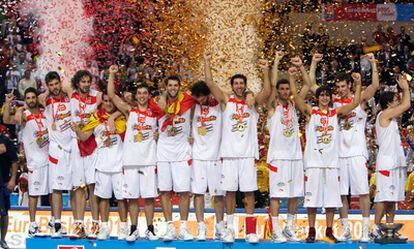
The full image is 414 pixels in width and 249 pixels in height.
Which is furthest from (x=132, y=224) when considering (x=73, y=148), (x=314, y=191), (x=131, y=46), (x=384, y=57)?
(x=384, y=57)

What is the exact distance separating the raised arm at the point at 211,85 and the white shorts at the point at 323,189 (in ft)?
4.87

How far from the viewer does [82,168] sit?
16297mm

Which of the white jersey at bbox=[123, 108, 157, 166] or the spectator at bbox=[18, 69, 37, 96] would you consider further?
the spectator at bbox=[18, 69, 37, 96]

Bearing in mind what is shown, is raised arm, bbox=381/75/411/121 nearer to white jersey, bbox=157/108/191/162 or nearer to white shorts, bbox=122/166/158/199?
white jersey, bbox=157/108/191/162

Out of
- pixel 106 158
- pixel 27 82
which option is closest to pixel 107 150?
pixel 106 158

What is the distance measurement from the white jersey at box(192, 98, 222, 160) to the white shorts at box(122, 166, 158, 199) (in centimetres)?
Answer: 65

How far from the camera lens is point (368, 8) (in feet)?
98.3

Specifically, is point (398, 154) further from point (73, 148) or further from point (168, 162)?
point (73, 148)

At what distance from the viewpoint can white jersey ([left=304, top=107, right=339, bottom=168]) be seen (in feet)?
51.0

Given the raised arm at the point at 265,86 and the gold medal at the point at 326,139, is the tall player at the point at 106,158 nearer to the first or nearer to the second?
the raised arm at the point at 265,86

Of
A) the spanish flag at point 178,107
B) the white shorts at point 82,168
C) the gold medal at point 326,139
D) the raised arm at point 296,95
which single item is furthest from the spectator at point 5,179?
the gold medal at point 326,139

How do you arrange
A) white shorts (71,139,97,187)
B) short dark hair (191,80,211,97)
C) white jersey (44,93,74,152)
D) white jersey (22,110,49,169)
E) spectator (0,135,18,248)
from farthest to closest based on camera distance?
spectator (0,135,18,248) < white jersey (22,110,49,169) < white jersey (44,93,74,152) < white shorts (71,139,97,187) < short dark hair (191,80,211,97)

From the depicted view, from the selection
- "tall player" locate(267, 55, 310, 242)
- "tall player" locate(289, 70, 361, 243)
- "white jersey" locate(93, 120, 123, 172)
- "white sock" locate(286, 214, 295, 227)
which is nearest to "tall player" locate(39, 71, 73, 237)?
"white jersey" locate(93, 120, 123, 172)

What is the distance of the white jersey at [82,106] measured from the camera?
16.2 m
